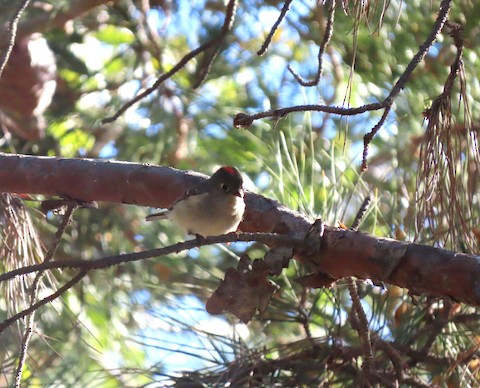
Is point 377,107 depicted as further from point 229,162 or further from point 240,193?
point 229,162

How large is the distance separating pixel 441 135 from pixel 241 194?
0.38 metres

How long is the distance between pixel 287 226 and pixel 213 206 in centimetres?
39

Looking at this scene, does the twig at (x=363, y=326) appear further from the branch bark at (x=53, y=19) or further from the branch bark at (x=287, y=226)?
the branch bark at (x=53, y=19)

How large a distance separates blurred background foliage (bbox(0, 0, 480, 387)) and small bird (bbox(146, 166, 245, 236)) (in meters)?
0.12

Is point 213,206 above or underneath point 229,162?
underneath

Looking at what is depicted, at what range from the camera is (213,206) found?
1.68 metres

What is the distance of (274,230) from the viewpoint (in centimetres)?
133

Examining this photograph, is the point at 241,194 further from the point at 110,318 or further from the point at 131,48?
the point at 131,48

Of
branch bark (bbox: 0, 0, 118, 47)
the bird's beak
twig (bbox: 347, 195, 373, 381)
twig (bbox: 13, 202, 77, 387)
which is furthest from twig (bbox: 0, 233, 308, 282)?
branch bark (bbox: 0, 0, 118, 47)

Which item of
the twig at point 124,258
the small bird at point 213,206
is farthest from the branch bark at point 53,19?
the twig at point 124,258

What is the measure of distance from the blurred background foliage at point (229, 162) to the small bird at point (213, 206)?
0.12 metres

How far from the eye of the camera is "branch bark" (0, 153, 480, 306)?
3.71 feet

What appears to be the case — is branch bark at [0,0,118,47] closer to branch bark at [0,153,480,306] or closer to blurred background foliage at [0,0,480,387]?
blurred background foliage at [0,0,480,387]

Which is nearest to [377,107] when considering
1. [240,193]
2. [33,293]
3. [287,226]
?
[287,226]
